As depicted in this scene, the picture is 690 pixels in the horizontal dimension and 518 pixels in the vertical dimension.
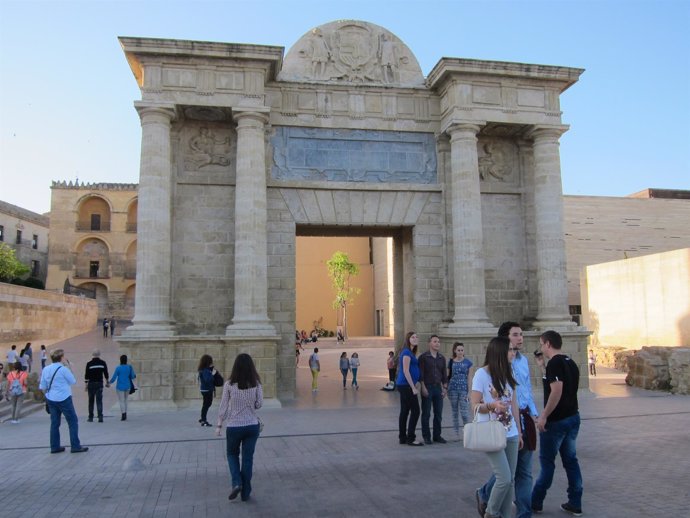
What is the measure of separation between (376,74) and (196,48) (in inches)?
195

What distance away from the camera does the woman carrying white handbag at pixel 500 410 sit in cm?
486

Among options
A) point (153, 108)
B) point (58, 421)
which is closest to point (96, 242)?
point (153, 108)

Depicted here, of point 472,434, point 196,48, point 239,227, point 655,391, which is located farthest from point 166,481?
point 655,391

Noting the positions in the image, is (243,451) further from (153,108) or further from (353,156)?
(353,156)

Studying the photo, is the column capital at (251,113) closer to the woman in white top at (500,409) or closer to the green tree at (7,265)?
the woman in white top at (500,409)

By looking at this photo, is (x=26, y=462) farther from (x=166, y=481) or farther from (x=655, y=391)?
(x=655, y=391)

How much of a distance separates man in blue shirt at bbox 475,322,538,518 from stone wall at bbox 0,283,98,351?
25.5 m

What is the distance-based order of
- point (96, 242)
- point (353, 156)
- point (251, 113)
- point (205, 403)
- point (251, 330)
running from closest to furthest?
point (205, 403)
point (251, 330)
point (251, 113)
point (353, 156)
point (96, 242)

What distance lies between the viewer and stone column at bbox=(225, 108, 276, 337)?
45.8 feet

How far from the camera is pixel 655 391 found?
1619cm

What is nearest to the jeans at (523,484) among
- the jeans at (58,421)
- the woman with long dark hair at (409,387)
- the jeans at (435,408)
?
the woman with long dark hair at (409,387)

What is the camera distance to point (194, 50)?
14.3 meters

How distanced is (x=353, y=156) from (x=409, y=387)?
28.1 ft

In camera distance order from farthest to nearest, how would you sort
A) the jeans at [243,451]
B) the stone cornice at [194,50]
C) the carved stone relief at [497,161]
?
the carved stone relief at [497,161] → the stone cornice at [194,50] → the jeans at [243,451]
